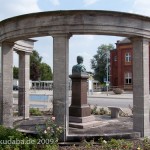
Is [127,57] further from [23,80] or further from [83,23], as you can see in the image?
[83,23]

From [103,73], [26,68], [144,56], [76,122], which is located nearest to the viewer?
[144,56]

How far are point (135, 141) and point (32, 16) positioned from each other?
541 centimetres

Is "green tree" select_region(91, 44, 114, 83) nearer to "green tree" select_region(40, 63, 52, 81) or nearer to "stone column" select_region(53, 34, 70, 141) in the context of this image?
"green tree" select_region(40, 63, 52, 81)

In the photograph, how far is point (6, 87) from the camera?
37.9ft

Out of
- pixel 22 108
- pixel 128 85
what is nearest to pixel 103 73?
pixel 128 85

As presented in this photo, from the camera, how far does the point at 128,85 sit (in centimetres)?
6097

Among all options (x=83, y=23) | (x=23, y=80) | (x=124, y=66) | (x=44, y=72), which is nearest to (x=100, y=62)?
(x=44, y=72)

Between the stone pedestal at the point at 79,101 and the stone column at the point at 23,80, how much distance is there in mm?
3249

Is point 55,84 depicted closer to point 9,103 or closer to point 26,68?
point 9,103

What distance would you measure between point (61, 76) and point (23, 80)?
578 centimetres

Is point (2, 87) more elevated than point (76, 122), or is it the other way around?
point (2, 87)

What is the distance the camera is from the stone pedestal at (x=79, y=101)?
12.5 metres

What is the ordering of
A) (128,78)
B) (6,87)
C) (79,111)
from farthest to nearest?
(128,78) < (79,111) < (6,87)

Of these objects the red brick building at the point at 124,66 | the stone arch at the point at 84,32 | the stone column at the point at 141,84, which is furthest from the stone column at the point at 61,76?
the red brick building at the point at 124,66
